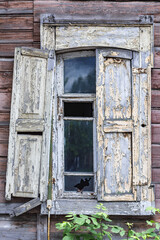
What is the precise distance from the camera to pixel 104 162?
311 cm

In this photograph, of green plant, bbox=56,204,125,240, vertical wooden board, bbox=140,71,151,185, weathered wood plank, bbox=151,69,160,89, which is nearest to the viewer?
green plant, bbox=56,204,125,240

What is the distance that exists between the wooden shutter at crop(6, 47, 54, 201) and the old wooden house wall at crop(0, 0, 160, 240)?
182 millimetres

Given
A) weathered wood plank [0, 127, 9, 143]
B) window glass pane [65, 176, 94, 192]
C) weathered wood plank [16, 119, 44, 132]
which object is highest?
weathered wood plank [16, 119, 44, 132]

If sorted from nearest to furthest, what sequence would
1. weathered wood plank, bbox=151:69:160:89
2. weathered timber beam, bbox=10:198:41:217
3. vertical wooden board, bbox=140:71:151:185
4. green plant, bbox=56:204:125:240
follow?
green plant, bbox=56:204:125:240
weathered timber beam, bbox=10:198:41:217
vertical wooden board, bbox=140:71:151:185
weathered wood plank, bbox=151:69:160:89

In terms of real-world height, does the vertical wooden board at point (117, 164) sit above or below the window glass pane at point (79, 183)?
above

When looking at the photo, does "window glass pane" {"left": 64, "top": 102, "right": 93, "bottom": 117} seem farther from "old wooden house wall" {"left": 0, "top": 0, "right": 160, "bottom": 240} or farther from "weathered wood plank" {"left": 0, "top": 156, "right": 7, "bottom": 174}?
"weathered wood plank" {"left": 0, "top": 156, "right": 7, "bottom": 174}

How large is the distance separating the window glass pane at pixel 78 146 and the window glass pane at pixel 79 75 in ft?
1.25

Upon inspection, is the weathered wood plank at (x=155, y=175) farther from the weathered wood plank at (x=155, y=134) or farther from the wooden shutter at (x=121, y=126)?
the weathered wood plank at (x=155, y=134)

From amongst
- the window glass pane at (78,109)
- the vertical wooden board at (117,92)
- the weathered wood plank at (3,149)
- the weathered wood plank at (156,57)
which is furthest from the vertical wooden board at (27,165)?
the weathered wood plank at (156,57)

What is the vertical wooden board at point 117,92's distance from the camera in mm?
3154

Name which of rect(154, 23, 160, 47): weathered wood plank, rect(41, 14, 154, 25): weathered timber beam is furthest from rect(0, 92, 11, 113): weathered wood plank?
rect(154, 23, 160, 47): weathered wood plank

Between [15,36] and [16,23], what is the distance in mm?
147

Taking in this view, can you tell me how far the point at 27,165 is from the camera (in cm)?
303

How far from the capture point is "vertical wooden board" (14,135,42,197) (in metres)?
2.99
